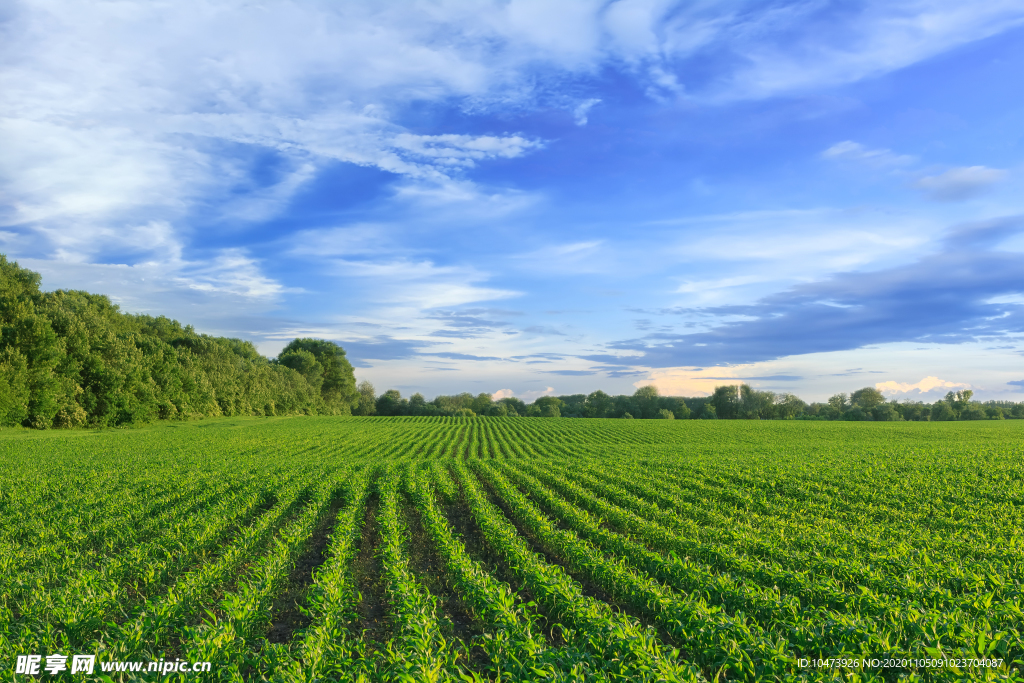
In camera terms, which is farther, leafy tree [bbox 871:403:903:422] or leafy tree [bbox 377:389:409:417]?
leafy tree [bbox 377:389:409:417]

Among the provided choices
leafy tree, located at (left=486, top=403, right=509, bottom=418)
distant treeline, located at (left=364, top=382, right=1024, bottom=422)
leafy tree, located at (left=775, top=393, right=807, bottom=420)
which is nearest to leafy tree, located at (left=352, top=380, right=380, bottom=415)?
distant treeline, located at (left=364, top=382, right=1024, bottom=422)

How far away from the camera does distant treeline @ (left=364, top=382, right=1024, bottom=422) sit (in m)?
120

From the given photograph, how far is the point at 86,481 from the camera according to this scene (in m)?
21.6

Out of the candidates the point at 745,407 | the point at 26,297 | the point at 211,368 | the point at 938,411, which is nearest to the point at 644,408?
the point at 745,407

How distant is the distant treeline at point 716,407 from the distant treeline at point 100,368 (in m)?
47.9

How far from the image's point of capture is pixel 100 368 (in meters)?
54.3

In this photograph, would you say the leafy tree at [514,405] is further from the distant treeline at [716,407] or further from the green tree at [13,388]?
the green tree at [13,388]

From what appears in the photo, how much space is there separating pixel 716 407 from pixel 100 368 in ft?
435

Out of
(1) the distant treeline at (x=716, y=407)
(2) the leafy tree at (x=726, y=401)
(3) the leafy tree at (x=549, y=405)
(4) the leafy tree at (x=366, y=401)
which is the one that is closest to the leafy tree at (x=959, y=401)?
(1) the distant treeline at (x=716, y=407)

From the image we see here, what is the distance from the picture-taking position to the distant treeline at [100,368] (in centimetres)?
4766

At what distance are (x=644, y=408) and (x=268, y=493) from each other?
13055cm

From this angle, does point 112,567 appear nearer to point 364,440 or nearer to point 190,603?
point 190,603

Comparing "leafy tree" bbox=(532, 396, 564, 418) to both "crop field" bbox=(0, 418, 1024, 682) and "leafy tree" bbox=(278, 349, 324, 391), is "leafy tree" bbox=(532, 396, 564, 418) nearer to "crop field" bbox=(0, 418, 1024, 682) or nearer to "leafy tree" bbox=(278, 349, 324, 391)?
"leafy tree" bbox=(278, 349, 324, 391)

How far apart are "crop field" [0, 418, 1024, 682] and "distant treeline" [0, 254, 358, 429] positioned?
103 ft
